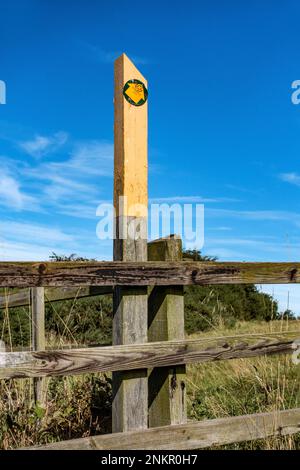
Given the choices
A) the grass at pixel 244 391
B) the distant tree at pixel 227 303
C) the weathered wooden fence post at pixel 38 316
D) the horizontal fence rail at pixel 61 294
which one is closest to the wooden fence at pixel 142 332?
the grass at pixel 244 391

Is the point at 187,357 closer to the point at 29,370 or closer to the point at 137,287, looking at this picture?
the point at 137,287

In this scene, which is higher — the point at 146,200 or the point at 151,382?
the point at 146,200

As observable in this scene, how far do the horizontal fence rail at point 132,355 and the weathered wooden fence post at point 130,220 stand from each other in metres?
0.19

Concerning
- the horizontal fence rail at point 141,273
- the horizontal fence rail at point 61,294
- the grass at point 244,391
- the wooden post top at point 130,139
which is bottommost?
the grass at point 244,391

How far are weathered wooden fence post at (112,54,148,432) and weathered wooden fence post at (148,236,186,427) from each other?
0.19 meters

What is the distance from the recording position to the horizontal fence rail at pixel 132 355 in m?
3.69

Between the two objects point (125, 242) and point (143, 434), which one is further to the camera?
point (125, 242)

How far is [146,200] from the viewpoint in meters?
4.88

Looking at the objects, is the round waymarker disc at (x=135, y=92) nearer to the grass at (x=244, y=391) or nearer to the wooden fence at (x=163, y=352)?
the wooden fence at (x=163, y=352)

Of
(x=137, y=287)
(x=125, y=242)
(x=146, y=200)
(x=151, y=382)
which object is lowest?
(x=151, y=382)

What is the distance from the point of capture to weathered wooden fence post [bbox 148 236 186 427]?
14.7ft

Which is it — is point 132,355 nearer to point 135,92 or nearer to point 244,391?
point 135,92

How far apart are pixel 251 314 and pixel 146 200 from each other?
48.3ft
